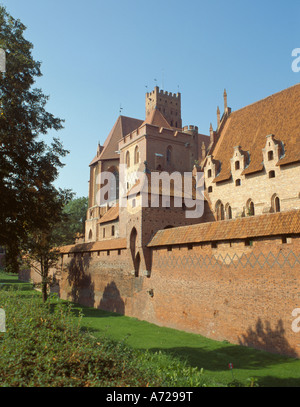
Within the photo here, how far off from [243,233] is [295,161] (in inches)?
326

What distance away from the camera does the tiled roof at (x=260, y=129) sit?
22.3 meters

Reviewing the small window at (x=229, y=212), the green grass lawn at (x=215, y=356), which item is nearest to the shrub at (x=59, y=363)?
the green grass lawn at (x=215, y=356)

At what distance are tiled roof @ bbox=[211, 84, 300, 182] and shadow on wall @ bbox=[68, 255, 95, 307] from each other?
517 inches

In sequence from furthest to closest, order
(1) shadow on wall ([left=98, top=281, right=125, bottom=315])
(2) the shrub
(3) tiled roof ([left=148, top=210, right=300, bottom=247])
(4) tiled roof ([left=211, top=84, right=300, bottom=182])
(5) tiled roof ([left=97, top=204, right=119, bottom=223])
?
(5) tiled roof ([left=97, top=204, right=119, bottom=223]) → (1) shadow on wall ([left=98, top=281, right=125, bottom=315]) → (4) tiled roof ([left=211, top=84, right=300, bottom=182]) → (3) tiled roof ([left=148, top=210, right=300, bottom=247]) → (2) the shrub

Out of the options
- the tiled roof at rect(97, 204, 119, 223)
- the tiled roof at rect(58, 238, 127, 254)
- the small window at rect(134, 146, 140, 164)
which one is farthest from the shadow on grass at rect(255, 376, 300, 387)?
the tiled roof at rect(97, 204, 119, 223)

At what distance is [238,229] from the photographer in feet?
49.9

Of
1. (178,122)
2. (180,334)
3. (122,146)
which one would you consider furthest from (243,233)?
(178,122)

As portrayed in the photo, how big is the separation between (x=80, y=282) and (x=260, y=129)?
19288mm

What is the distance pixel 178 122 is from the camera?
2159 inches

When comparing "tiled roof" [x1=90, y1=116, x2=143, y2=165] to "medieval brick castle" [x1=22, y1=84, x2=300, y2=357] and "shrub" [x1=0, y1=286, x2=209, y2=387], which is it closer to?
"medieval brick castle" [x1=22, y1=84, x2=300, y2=357]

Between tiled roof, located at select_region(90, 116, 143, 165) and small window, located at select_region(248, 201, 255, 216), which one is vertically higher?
tiled roof, located at select_region(90, 116, 143, 165)

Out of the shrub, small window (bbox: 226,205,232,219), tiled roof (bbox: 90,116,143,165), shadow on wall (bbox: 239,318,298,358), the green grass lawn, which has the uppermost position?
tiled roof (bbox: 90,116,143,165)

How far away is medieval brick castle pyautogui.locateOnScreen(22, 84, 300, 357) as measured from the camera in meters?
13.6
